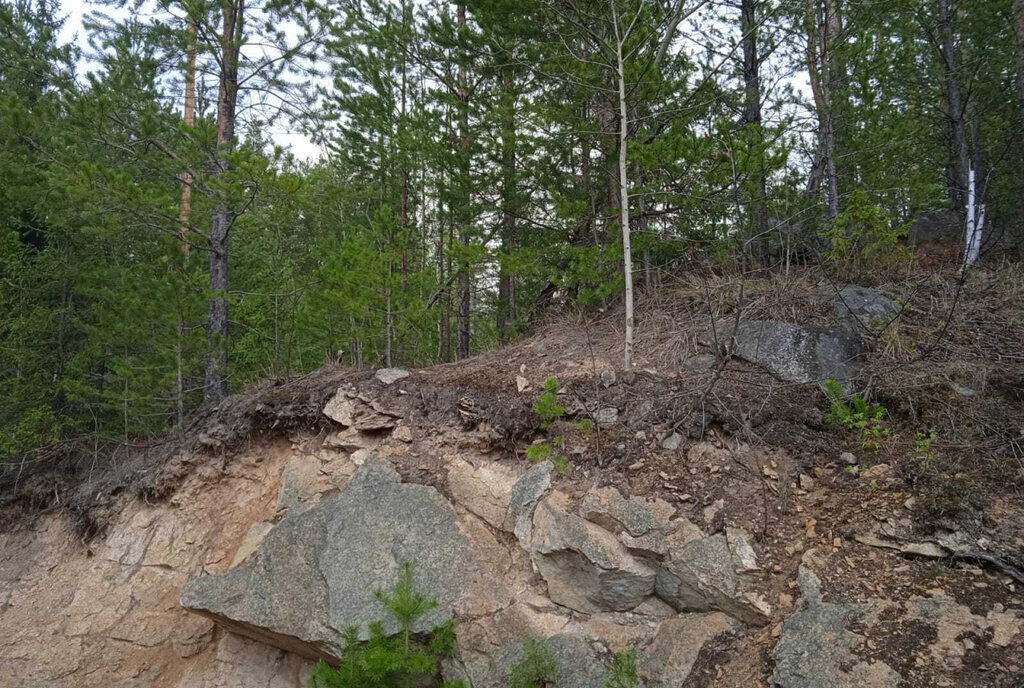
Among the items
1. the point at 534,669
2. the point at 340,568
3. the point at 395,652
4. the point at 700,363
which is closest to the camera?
the point at 534,669

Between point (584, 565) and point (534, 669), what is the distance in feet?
2.58

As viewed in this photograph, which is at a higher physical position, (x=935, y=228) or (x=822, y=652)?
(x=935, y=228)

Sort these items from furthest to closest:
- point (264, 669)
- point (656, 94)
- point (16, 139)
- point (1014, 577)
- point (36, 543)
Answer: point (16, 139), point (36, 543), point (656, 94), point (264, 669), point (1014, 577)

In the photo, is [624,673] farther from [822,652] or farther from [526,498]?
[526,498]

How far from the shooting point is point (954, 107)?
10.8 m

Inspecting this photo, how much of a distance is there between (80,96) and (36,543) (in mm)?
5402

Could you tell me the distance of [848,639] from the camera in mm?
3709

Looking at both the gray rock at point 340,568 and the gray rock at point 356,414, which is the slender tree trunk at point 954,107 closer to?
the gray rock at point 356,414

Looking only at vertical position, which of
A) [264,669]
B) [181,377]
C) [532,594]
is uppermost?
[181,377]

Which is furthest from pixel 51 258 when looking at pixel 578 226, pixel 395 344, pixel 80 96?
Result: pixel 578 226

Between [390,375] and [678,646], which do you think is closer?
[678,646]

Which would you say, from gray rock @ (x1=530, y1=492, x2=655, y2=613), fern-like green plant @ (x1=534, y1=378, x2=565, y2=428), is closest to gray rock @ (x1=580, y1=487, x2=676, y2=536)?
gray rock @ (x1=530, y1=492, x2=655, y2=613)

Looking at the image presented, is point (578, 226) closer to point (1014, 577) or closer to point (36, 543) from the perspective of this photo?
point (1014, 577)

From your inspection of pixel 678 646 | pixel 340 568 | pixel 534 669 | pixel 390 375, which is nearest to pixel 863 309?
pixel 678 646
